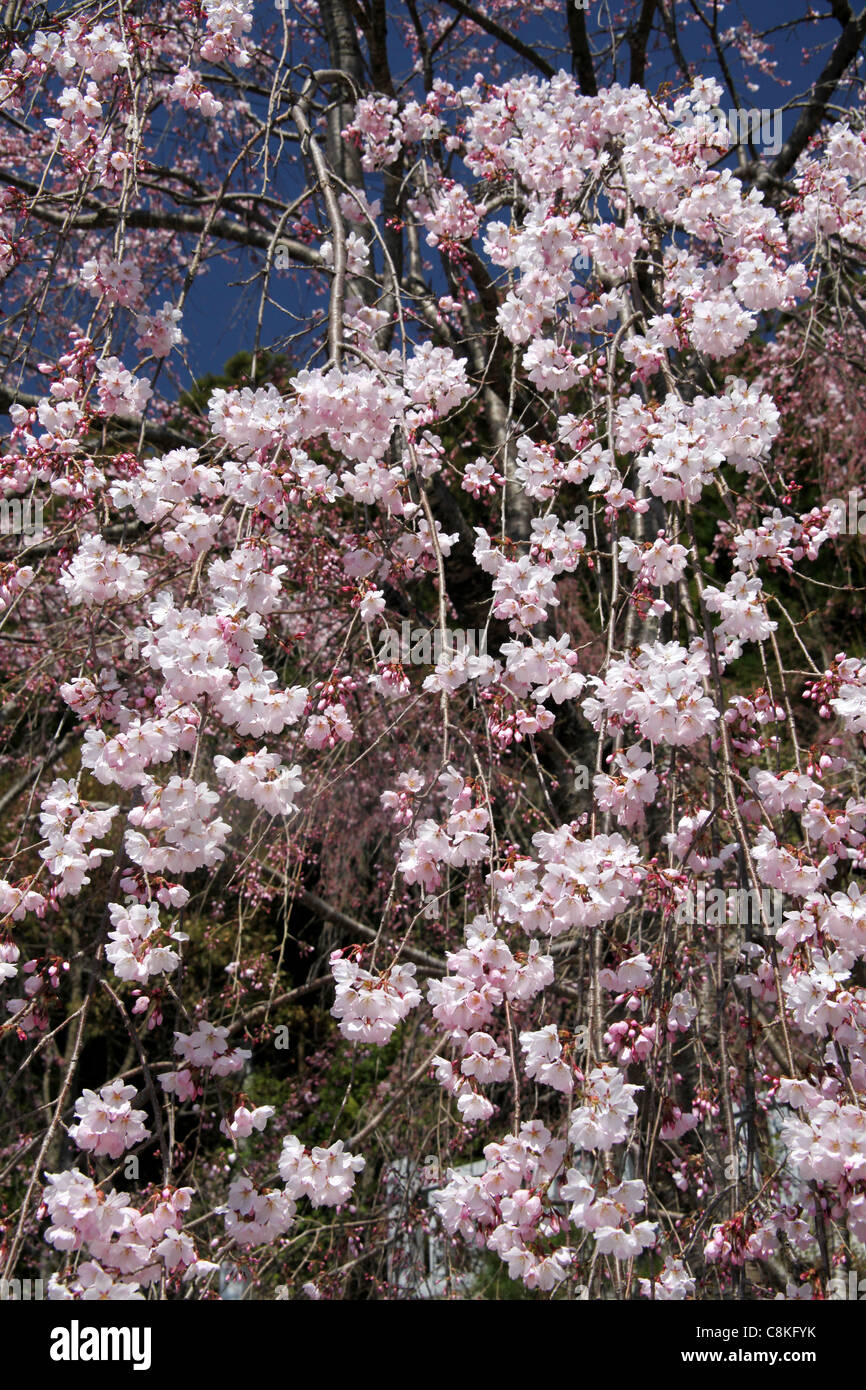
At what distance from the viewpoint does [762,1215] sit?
4.97 ft

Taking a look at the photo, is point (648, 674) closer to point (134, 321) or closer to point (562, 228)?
point (562, 228)

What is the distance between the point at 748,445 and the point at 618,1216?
1.39 metres

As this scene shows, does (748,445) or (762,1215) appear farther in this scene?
(748,445)

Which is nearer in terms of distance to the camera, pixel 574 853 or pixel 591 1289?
pixel 591 1289

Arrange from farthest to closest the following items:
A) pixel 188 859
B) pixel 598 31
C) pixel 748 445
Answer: pixel 598 31
pixel 748 445
pixel 188 859

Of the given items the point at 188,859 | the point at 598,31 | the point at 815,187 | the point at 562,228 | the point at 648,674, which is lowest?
the point at 188,859

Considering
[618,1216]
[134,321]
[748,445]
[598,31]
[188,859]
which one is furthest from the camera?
[598,31]

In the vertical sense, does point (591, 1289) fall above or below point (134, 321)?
below

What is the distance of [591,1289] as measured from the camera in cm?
128

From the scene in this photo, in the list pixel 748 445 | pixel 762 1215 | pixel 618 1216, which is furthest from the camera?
pixel 748 445
